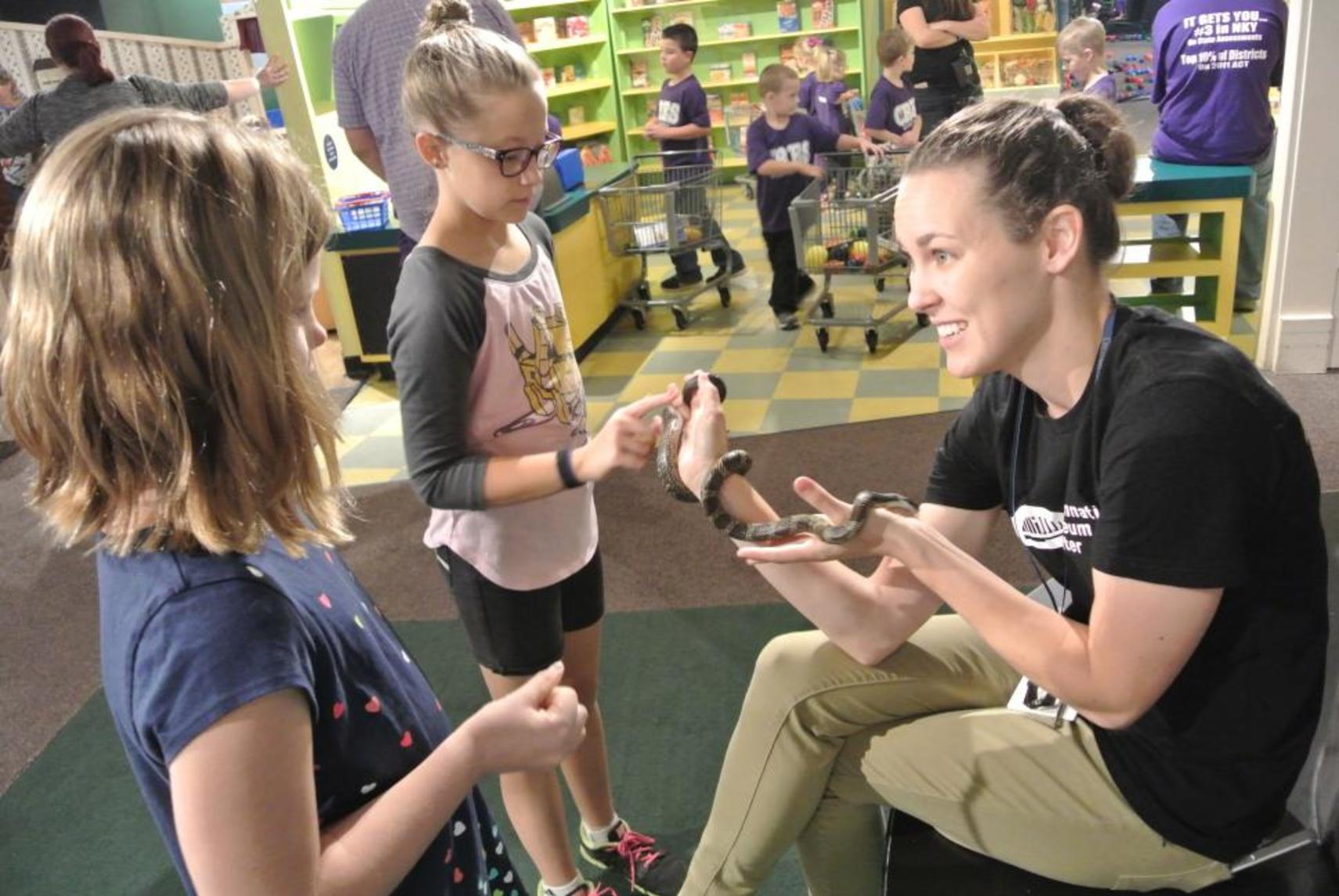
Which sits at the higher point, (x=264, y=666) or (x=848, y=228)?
(x=264, y=666)

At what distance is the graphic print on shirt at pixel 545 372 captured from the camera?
5.26 ft

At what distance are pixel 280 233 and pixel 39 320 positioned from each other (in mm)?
198

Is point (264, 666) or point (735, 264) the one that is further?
point (735, 264)

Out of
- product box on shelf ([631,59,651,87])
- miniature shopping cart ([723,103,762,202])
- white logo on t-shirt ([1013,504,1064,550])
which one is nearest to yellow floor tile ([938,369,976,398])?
white logo on t-shirt ([1013,504,1064,550])

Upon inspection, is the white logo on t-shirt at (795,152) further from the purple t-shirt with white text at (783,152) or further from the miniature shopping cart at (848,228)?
the miniature shopping cart at (848,228)

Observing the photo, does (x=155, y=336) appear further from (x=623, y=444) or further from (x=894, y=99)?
(x=894, y=99)

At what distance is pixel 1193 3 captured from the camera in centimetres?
466

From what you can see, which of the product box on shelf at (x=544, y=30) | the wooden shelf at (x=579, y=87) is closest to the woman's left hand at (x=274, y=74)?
the wooden shelf at (x=579, y=87)

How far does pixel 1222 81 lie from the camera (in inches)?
180

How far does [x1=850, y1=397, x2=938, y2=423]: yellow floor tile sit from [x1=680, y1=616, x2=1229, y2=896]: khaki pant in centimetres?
274

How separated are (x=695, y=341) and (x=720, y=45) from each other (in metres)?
5.58

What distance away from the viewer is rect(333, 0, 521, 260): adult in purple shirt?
3498 millimetres

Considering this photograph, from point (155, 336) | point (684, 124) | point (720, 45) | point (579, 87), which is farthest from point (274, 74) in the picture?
point (720, 45)

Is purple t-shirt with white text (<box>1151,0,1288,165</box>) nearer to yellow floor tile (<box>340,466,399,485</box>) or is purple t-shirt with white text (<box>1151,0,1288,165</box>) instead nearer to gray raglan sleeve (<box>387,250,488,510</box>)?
yellow floor tile (<box>340,466,399,485</box>)
